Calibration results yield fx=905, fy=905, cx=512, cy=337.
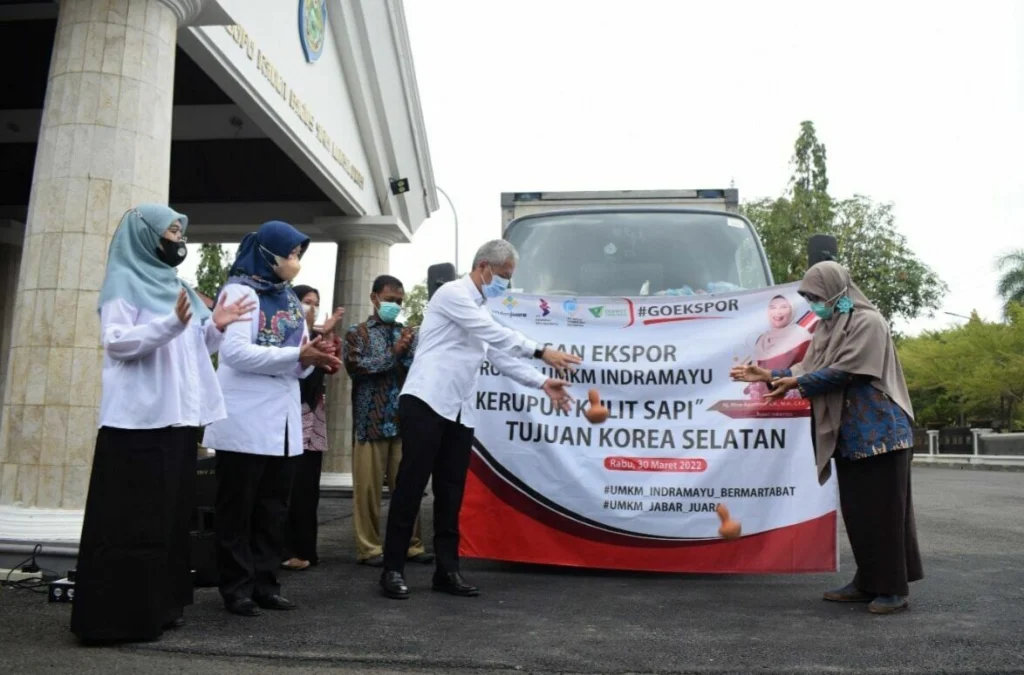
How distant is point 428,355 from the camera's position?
16.1 feet

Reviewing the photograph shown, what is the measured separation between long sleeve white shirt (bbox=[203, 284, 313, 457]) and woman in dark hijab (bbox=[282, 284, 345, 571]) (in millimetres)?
1288

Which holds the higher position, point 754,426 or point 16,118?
point 16,118

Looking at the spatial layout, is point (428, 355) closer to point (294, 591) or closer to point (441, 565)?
point (441, 565)

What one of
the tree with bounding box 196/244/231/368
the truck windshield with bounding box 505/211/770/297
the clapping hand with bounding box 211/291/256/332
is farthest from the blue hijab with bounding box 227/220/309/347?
the tree with bounding box 196/244/231/368

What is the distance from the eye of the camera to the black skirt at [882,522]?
14.8 ft

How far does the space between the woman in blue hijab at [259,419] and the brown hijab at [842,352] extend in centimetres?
255

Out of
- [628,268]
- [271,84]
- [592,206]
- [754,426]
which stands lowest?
[754,426]

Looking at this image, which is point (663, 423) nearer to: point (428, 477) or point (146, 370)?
point (428, 477)

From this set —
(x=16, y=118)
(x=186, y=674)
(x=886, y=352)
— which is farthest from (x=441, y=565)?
(x=16, y=118)

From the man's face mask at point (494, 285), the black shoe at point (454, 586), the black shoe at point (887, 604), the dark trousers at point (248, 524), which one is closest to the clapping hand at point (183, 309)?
the dark trousers at point (248, 524)

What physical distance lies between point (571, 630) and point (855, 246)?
37444 mm

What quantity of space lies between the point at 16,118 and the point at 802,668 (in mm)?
11717

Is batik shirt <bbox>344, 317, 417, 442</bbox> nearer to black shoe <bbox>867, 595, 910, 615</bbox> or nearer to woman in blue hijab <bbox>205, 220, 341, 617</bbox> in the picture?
woman in blue hijab <bbox>205, 220, 341, 617</bbox>

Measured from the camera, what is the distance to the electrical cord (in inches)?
198
